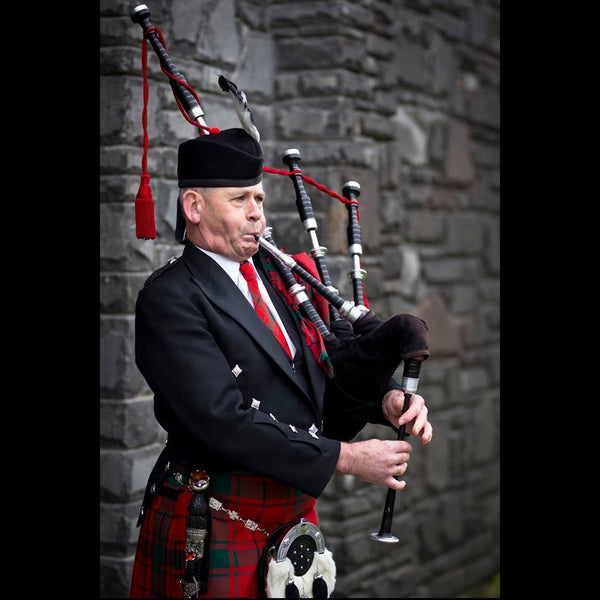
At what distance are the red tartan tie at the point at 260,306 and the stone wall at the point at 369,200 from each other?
2.94 ft

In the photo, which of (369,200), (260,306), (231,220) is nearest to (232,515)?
(260,306)

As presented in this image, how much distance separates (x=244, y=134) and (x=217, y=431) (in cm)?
78

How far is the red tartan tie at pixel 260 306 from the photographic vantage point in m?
2.46

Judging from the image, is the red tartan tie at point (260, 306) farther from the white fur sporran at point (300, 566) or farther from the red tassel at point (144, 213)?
the white fur sporran at point (300, 566)

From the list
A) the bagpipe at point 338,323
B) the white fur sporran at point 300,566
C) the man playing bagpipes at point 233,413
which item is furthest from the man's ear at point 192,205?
the white fur sporran at point 300,566

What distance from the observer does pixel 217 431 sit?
86.8 inches

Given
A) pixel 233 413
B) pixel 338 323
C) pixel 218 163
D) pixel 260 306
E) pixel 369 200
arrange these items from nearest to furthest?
pixel 233 413, pixel 218 163, pixel 260 306, pixel 338 323, pixel 369 200

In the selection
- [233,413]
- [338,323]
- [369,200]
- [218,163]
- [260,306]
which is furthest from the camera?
[369,200]

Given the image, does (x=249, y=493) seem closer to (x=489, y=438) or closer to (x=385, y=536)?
(x=385, y=536)

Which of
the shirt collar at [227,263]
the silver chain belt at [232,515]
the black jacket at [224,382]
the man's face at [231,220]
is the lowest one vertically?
the silver chain belt at [232,515]

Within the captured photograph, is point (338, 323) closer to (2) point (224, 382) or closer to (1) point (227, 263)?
(1) point (227, 263)

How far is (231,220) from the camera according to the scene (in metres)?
2.36

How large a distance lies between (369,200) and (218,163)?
2.01m

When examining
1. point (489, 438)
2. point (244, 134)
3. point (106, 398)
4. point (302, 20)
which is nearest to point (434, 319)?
point (489, 438)
